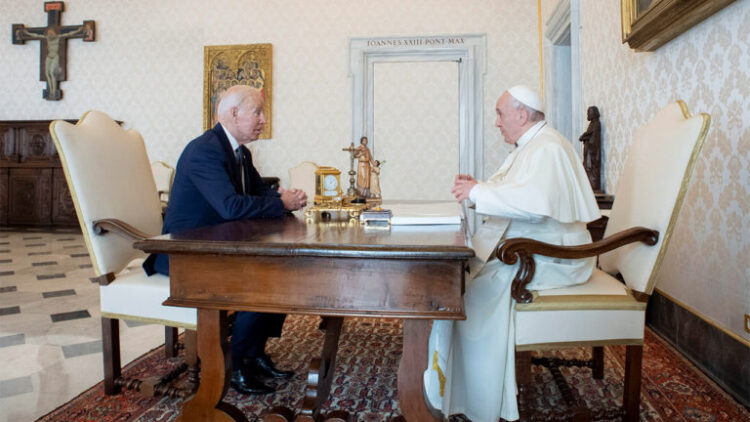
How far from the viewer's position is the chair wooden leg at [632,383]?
185 cm

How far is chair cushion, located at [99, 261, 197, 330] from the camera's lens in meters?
2.03

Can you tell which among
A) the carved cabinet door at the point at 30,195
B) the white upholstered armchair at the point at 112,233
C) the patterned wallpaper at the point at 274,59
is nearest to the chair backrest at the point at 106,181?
the white upholstered armchair at the point at 112,233

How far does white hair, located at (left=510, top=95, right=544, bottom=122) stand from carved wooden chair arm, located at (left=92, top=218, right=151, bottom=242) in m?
1.77

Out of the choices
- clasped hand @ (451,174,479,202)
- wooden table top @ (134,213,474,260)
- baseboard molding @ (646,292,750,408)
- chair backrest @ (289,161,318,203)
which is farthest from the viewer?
chair backrest @ (289,161,318,203)

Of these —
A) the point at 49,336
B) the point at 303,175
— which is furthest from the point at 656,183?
the point at 303,175

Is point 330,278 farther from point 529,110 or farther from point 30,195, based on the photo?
point 30,195

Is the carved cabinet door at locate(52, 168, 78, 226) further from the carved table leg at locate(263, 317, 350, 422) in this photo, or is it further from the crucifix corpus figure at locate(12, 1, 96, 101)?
the carved table leg at locate(263, 317, 350, 422)

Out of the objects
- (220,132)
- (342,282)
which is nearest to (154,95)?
(220,132)

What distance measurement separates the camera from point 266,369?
252cm

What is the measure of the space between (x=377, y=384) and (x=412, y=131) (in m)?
5.45

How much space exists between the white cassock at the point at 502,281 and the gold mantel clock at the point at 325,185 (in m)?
0.74

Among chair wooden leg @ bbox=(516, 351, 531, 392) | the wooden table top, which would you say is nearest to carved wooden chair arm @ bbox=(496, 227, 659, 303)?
the wooden table top

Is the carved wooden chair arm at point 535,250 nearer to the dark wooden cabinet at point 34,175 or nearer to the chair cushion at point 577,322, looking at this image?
the chair cushion at point 577,322

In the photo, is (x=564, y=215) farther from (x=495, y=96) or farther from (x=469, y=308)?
(x=495, y=96)
